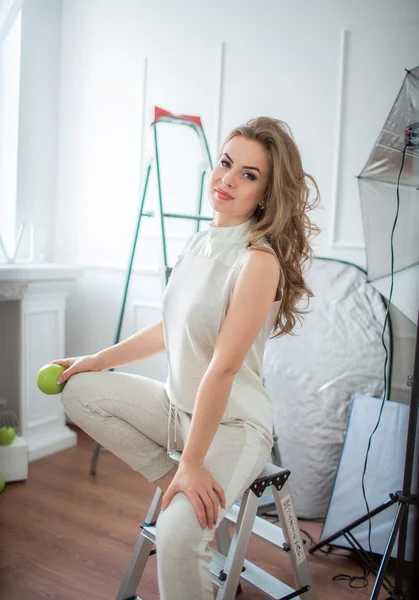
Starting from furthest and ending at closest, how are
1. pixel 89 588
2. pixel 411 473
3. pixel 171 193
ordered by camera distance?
pixel 171 193 < pixel 89 588 < pixel 411 473

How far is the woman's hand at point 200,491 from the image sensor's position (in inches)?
42.1

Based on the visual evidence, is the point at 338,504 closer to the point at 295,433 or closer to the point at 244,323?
the point at 295,433

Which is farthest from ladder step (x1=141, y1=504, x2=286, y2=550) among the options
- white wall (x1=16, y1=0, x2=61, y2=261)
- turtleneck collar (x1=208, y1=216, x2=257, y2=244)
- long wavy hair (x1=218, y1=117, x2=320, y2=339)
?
white wall (x1=16, y1=0, x2=61, y2=261)

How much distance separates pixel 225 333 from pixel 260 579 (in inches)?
27.4

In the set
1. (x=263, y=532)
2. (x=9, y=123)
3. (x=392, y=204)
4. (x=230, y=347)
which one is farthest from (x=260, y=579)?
(x=9, y=123)

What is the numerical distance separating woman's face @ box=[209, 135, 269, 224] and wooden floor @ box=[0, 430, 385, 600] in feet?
3.72

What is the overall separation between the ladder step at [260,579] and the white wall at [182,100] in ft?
3.19

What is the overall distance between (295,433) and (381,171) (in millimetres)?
Result: 1049

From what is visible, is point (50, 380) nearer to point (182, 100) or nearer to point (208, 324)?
point (208, 324)

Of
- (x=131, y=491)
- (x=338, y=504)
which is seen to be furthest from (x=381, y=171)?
(x=131, y=491)

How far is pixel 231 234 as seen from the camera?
1.36 m

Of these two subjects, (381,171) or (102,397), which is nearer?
(102,397)

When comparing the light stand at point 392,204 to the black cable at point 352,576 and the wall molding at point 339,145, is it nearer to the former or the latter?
the black cable at point 352,576

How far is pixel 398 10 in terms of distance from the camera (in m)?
2.06
